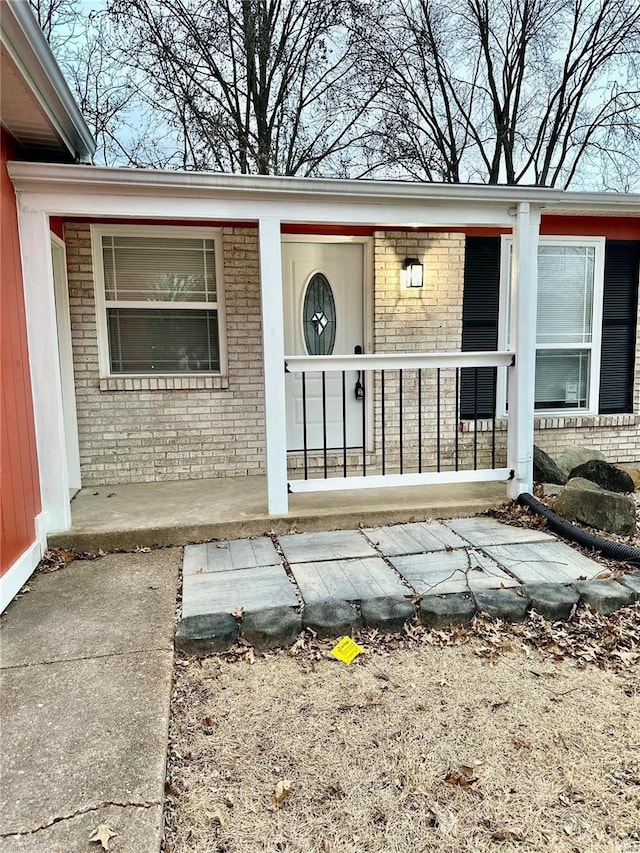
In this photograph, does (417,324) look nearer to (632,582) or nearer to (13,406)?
(632,582)

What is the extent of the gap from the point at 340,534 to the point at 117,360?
8.30 feet

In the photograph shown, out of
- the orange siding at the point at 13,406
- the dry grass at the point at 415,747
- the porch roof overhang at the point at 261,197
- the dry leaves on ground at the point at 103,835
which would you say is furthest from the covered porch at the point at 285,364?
the dry leaves on ground at the point at 103,835

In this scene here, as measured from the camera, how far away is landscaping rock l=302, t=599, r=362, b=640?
2.51 m

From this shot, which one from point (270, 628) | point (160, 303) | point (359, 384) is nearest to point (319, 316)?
point (359, 384)

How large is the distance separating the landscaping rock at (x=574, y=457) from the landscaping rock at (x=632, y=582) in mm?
2069

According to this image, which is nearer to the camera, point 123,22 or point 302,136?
point 123,22

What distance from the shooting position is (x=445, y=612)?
260 cm

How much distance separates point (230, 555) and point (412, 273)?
3035 mm

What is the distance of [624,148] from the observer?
31.5 feet

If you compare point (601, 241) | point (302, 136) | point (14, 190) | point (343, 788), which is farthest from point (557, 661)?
point (302, 136)

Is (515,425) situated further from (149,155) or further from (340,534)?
(149,155)

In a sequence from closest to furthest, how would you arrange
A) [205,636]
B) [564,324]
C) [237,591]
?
[205,636], [237,591], [564,324]

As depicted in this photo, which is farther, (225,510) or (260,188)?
(225,510)

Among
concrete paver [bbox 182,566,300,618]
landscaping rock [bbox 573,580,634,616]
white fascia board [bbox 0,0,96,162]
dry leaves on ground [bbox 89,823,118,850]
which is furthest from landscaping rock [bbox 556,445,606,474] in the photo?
white fascia board [bbox 0,0,96,162]
